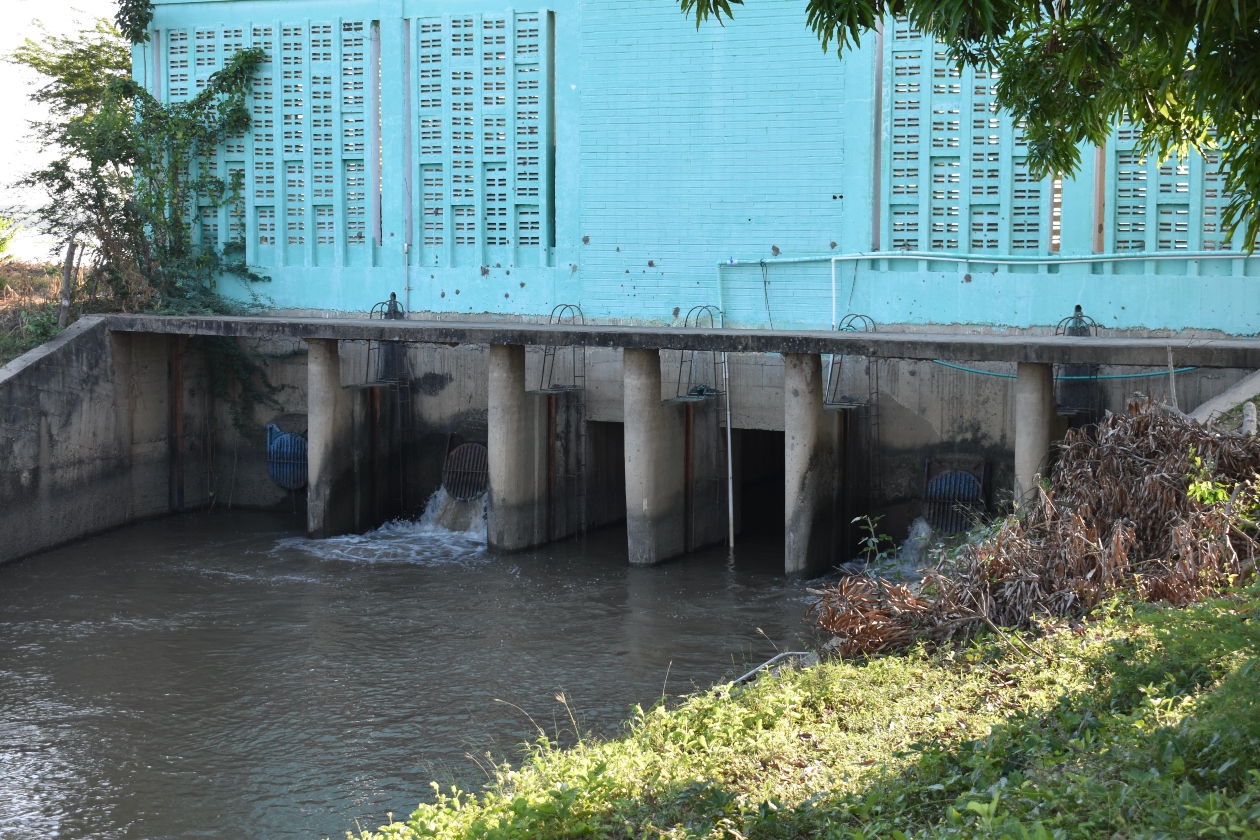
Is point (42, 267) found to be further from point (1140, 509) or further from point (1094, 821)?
point (1094, 821)

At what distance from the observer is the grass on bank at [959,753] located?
180 inches

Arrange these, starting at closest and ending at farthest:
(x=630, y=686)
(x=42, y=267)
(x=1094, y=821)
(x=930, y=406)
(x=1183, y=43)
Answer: (x=1094, y=821) < (x=1183, y=43) < (x=630, y=686) < (x=930, y=406) < (x=42, y=267)

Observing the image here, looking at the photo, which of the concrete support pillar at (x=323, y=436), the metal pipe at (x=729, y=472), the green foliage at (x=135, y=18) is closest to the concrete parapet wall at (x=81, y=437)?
the concrete support pillar at (x=323, y=436)

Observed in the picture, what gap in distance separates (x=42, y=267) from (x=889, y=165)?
50.0ft

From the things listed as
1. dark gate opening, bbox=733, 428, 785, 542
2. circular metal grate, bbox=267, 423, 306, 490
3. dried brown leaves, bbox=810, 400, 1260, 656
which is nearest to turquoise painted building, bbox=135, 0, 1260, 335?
A: dark gate opening, bbox=733, 428, 785, 542

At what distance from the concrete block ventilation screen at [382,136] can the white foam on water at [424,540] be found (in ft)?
12.1

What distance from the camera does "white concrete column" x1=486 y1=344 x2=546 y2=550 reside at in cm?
1557

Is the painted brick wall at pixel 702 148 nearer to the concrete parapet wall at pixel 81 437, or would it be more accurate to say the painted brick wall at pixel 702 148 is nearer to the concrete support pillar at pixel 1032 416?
the concrete support pillar at pixel 1032 416

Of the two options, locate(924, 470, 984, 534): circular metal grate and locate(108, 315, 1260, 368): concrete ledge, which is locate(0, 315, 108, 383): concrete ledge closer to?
locate(108, 315, 1260, 368): concrete ledge

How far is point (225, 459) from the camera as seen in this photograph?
1925cm

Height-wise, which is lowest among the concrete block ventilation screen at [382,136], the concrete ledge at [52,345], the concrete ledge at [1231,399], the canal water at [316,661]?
the canal water at [316,661]

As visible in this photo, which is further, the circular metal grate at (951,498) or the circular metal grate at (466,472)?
the circular metal grate at (466,472)

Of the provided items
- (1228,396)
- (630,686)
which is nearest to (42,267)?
(630,686)

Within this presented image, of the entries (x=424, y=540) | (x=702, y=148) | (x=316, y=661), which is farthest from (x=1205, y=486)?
(x=424, y=540)
